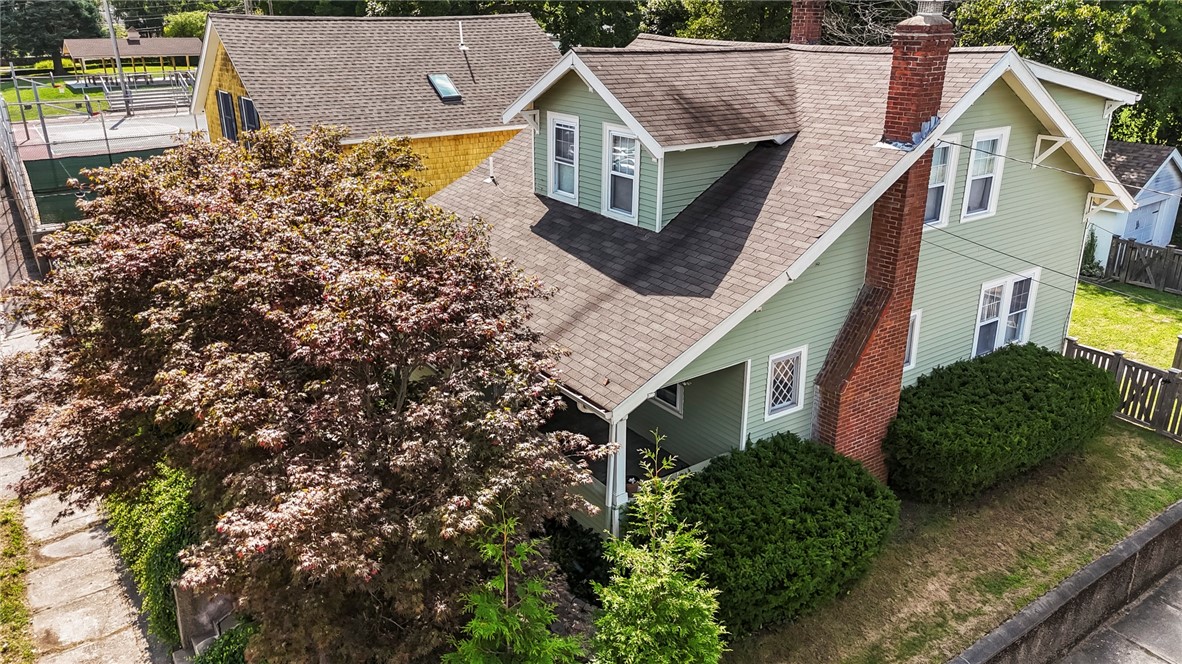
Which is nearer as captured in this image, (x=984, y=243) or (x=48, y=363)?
(x=48, y=363)

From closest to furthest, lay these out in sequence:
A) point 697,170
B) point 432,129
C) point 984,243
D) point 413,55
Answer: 1. point 697,170
2. point 984,243
3. point 432,129
4. point 413,55

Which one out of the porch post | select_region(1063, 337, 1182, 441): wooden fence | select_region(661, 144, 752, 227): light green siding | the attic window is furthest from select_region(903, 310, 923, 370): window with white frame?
the attic window

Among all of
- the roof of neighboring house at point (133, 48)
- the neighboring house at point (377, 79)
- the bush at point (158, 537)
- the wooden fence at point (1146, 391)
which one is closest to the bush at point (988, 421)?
the wooden fence at point (1146, 391)

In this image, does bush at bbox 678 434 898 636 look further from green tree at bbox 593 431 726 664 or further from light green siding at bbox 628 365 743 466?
green tree at bbox 593 431 726 664

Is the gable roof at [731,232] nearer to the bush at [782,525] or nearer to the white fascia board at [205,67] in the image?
the bush at [782,525]

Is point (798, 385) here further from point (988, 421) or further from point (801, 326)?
point (988, 421)

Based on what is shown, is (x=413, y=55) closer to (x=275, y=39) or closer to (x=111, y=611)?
(x=275, y=39)

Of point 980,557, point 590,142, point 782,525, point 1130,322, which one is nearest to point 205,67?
point 590,142

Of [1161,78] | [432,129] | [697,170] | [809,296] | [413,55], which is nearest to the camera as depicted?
[809,296]

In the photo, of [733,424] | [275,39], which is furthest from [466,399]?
[275,39]
